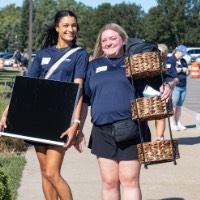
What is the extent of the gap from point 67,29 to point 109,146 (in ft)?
3.55

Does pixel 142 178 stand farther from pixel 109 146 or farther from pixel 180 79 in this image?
pixel 180 79

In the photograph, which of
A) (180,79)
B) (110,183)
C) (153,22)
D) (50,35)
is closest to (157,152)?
(110,183)

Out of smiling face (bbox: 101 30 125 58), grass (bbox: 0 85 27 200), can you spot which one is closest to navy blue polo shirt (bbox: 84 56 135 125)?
smiling face (bbox: 101 30 125 58)

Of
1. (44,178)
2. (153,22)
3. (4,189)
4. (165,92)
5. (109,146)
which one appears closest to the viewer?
(4,189)

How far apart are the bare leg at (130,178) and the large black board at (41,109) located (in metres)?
0.55

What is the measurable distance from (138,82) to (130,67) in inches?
9.1

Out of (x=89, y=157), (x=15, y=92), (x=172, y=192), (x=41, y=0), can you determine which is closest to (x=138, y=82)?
(x=15, y=92)

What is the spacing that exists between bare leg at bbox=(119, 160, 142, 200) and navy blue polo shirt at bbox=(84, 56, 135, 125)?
0.38 metres

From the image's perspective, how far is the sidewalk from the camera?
6766 mm

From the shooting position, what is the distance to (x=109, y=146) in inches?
195

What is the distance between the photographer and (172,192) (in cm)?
691

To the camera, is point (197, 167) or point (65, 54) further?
point (197, 167)

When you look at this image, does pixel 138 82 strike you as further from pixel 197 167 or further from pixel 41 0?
pixel 41 0

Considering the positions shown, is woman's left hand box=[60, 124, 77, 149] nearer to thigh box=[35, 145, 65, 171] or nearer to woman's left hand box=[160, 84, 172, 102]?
thigh box=[35, 145, 65, 171]
